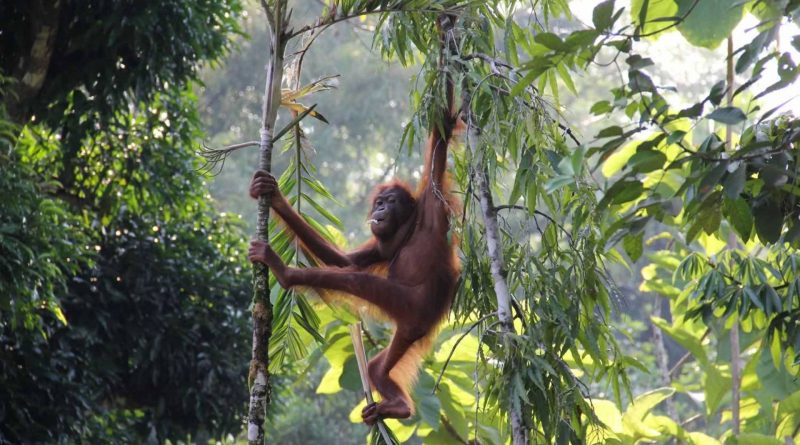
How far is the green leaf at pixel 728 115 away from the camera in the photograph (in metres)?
2.04

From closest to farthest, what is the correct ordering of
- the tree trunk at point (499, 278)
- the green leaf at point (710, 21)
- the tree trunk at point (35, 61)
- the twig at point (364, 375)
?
1. the tree trunk at point (499, 278)
2. the green leaf at point (710, 21)
3. the twig at point (364, 375)
4. the tree trunk at point (35, 61)

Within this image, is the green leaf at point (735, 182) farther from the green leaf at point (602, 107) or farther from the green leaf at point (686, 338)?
the green leaf at point (686, 338)

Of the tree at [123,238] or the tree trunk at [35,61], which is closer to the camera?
the tree at [123,238]

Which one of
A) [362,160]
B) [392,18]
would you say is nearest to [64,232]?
[392,18]

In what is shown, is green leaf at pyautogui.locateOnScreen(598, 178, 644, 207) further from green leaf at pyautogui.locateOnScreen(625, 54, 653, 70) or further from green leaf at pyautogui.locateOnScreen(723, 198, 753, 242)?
green leaf at pyautogui.locateOnScreen(723, 198, 753, 242)

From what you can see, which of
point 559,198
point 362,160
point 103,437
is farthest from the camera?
point 362,160

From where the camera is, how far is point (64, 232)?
5617mm

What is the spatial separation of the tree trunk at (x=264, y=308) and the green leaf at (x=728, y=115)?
1.53 meters

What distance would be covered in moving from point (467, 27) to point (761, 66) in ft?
3.97

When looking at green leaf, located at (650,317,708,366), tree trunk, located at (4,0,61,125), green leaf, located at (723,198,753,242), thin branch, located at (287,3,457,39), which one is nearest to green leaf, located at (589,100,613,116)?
green leaf, located at (723,198,753,242)

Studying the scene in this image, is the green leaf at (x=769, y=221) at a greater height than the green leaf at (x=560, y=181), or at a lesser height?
greater

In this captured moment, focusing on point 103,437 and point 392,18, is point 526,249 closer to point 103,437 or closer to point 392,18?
point 392,18

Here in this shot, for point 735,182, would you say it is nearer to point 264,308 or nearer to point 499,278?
point 499,278

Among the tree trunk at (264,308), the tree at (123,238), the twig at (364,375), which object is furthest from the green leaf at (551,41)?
the tree at (123,238)
